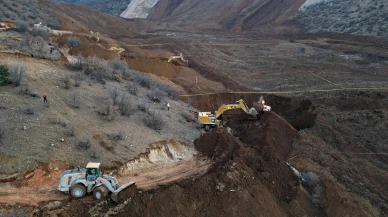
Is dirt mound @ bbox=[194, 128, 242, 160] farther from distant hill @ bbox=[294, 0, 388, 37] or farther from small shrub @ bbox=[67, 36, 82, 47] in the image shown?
distant hill @ bbox=[294, 0, 388, 37]

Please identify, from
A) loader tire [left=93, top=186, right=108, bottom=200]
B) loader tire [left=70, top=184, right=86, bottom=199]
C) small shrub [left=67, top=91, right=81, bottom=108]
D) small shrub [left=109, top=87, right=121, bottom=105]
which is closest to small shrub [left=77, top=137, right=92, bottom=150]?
loader tire [left=70, top=184, right=86, bottom=199]

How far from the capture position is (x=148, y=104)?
19.2m

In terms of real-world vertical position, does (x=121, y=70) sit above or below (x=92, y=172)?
below

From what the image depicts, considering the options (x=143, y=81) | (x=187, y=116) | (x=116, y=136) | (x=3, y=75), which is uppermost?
(x=3, y=75)

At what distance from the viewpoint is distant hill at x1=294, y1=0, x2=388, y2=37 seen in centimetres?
4625

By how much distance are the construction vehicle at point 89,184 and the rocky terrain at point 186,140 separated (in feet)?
0.89

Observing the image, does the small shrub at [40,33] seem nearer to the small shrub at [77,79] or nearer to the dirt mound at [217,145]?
the small shrub at [77,79]

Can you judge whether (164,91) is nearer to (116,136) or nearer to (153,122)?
(153,122)

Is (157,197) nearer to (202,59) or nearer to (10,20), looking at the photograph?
(10,20)

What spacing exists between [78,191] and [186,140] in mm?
6819

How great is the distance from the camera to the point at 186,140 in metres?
17.0

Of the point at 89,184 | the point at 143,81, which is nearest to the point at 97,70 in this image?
the point at 143,81

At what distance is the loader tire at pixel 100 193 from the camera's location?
10.9 m

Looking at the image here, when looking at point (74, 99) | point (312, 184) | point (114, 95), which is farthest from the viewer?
point (114, 95)
